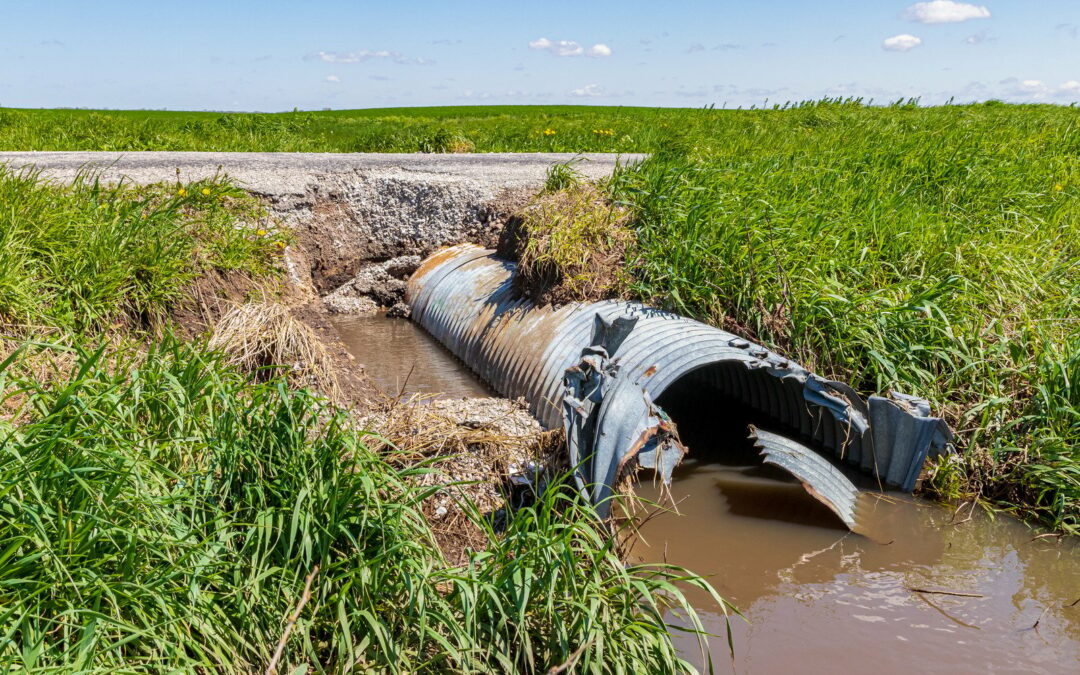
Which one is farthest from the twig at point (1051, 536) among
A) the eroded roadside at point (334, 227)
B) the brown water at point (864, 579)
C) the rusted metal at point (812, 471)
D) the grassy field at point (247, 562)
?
the eroded roadside at point (334, 227)

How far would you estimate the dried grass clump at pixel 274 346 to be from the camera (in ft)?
15.0

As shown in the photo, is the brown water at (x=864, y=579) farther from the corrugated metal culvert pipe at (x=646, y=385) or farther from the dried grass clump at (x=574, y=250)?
the dried grass clump at (x=574, y=250)

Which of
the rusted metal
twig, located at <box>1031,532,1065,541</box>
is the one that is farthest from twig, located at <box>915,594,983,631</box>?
twig, located at <box>1031,532,1065,541</box>

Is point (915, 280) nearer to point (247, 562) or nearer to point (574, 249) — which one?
point (574, 249)

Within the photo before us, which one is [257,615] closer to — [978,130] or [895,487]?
[895,487]

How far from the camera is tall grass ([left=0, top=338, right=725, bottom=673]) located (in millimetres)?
2297

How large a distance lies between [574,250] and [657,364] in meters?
1.66

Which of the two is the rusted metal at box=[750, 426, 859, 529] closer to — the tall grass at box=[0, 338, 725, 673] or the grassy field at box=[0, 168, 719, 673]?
the grassy field at box=[0, 168, 719, 673]

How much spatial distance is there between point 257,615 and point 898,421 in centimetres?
324

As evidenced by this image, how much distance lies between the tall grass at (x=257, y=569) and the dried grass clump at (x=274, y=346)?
153 cm

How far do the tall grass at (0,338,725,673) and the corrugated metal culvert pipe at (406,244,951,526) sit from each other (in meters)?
0.65

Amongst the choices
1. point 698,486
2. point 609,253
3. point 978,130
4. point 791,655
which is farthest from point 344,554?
point 978,130

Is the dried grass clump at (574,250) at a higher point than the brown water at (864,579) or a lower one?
higher

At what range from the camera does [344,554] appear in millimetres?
2785
